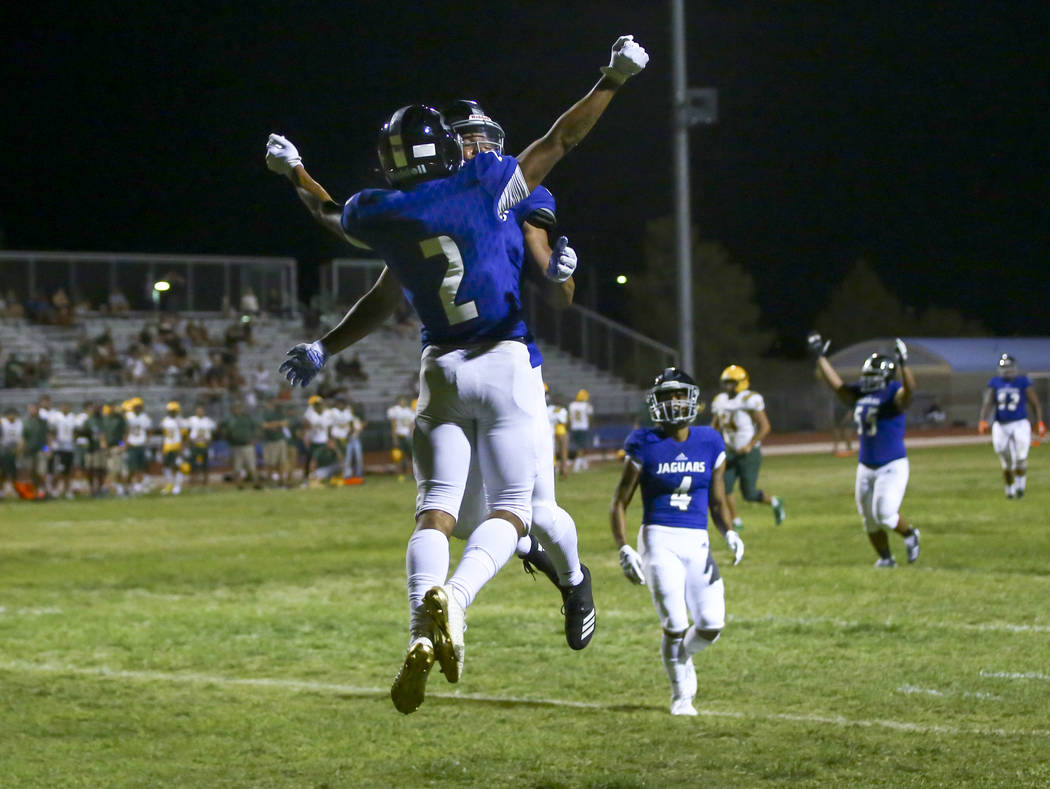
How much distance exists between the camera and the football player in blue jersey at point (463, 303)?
16.0 feet

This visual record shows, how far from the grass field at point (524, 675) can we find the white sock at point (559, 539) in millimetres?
1525

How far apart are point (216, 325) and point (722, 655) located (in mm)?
30483

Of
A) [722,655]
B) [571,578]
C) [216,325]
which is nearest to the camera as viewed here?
[571,578]

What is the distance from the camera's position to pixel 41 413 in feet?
90.4

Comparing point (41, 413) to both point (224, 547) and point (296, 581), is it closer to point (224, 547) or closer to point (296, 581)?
point (224, 547)

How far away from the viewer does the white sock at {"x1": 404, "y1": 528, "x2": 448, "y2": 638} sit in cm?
477

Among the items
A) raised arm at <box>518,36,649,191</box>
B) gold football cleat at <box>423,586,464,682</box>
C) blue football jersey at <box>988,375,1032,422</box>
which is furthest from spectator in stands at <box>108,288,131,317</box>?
gold football cleat at <box>423,586,464,682</box>

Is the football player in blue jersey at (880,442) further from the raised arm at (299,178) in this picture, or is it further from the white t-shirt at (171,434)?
the white t-shirt at (171,434)

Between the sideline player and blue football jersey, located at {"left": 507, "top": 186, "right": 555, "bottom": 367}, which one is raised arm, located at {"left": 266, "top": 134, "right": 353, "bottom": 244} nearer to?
blue football jersey, located at {"left": 507, "top": 186, "right": 555, "bottom": 367}

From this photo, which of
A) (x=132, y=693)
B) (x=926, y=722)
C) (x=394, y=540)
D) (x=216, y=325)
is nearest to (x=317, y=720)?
(x=132, y=693)

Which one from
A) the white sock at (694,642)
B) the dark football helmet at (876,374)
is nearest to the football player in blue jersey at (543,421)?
the white sock at (694,642)

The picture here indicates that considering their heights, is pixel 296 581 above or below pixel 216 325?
below

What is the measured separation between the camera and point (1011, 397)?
21953 mm

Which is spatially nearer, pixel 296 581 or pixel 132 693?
pixel 132 693
